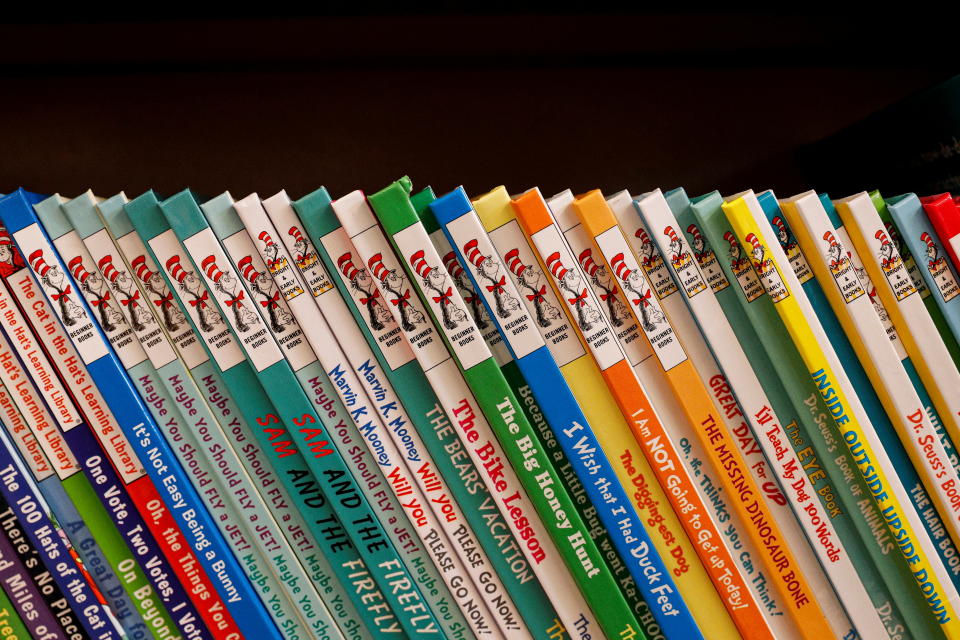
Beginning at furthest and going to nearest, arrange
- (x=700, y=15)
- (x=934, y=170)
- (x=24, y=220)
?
1. (x=700, y=15)
2. (x=934, y=170)
3. (x=24, y=220)

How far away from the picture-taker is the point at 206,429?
0.71m

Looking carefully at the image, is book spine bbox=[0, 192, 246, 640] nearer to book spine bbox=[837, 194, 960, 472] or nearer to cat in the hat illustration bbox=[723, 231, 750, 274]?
cat in the hat illustration bbox=[723, 231, 750, 274]

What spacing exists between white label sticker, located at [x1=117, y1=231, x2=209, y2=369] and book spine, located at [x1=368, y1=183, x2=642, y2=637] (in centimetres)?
21

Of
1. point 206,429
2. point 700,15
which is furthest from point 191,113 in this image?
point 700,15

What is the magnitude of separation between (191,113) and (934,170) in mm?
934

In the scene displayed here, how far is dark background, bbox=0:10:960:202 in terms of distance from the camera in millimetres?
922

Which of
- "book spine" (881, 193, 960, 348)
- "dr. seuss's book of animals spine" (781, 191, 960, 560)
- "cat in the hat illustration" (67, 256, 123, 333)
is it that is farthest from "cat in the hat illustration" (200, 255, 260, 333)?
"book spine" (881, 193, 960, 348)

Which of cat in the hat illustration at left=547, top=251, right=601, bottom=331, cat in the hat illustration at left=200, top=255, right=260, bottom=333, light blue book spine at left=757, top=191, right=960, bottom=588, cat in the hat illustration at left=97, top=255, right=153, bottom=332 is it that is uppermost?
cat in the hat illustration at left=97, top=255, right=153, bottom=332

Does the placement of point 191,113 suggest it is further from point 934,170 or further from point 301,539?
point 934,170

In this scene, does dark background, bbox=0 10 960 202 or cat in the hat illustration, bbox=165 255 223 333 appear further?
dark background, bbox=0 10 960 202

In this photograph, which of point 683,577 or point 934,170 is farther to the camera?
point 934,170

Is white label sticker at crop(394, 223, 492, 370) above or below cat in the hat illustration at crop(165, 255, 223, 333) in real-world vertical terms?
below

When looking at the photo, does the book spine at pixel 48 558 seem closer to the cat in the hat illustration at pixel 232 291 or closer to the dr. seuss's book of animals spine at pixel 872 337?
the cat in the hat illustration at pixel 232 291

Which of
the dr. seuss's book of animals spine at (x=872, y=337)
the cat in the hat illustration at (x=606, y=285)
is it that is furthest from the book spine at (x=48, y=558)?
the dr. seuss's book of animals spine at (x=872, y=337)
